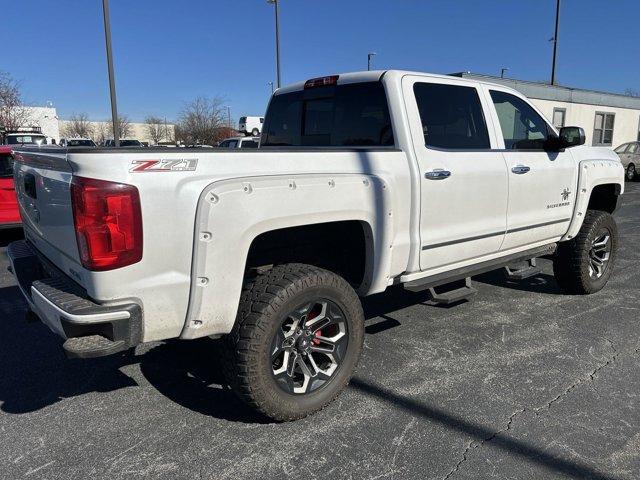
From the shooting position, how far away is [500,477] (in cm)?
246

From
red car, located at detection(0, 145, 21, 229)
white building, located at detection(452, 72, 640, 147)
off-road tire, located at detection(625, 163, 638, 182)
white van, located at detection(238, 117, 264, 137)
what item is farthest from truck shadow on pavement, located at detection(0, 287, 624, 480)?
white van, located at detection(238, 117, 264, 137)

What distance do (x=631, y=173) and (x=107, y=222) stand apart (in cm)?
2238

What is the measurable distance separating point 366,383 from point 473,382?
2.37 ft

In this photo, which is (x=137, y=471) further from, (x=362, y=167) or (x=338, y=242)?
(x=362, y=167)

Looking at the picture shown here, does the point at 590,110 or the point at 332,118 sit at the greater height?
the point at 590,110

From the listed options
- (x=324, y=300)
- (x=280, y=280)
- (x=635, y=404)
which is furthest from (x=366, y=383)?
(x=635, y=404)

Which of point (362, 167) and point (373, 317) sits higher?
point (362, 167)

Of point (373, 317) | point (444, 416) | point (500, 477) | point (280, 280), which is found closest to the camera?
point (500, 477)

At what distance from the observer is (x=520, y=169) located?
4145mm

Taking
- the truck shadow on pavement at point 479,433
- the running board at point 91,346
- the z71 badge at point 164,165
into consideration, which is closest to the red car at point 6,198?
the running board at point 91,346

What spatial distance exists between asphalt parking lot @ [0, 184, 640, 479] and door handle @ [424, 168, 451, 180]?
4.45 ft

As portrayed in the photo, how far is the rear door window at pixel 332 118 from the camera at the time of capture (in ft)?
12.0

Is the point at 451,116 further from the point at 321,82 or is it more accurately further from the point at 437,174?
the point at 321,82

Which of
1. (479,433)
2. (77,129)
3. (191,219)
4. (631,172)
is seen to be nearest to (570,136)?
(479,433)
